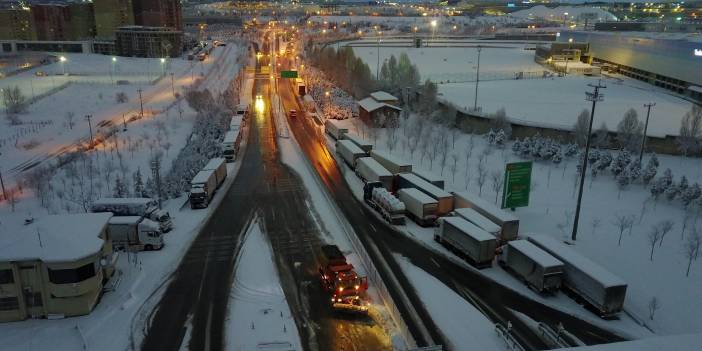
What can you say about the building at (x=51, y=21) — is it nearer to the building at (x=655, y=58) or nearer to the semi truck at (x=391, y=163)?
the building at (x=655, y=58)

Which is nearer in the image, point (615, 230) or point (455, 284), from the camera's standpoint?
point (455, 284)

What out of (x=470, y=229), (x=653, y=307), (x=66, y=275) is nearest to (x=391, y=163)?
(x=470, y=229)

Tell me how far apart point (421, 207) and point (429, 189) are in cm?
227

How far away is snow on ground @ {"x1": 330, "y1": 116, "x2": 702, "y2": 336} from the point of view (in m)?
21.1

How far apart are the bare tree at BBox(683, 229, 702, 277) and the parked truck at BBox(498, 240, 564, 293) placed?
6449mm

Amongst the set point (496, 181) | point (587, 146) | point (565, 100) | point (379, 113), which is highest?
point (587, 146)

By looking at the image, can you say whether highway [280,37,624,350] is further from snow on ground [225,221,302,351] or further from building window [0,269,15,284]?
building window [0,269,15,284]

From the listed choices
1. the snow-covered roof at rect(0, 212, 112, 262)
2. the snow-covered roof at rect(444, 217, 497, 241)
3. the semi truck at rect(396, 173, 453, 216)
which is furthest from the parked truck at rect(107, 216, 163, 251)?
the semi truck at rect(396, 173, 453, 216)

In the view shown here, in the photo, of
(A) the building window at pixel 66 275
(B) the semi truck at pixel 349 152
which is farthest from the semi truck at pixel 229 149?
(A) the building window at pixel 66 275

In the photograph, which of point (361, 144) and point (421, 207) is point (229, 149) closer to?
point (361, 144)

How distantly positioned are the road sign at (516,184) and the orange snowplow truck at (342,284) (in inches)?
455

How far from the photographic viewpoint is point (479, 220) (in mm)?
26891

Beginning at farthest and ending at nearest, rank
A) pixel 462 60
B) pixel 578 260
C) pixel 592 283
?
pixel 462 60
pixel 578 260
pixel 592 283

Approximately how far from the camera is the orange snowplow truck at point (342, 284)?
20.8m
